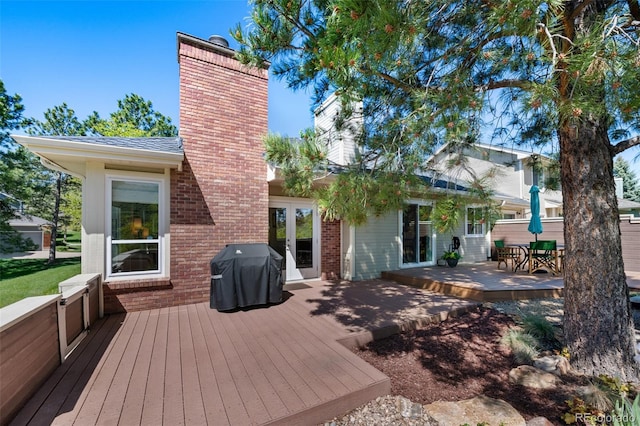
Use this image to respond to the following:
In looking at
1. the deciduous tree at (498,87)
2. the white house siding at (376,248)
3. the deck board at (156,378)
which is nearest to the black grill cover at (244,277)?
the deck board at (156,378)

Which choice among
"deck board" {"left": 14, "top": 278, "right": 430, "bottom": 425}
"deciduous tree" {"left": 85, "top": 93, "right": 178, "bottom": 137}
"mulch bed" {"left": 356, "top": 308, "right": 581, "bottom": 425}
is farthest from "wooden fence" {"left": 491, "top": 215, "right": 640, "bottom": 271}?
"deciduous tree" {"left": 85, "top": 93, "right": 178, "bottom": 137}

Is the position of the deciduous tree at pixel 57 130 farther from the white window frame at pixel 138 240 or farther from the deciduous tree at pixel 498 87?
the deciduous tree at pixel 498 87

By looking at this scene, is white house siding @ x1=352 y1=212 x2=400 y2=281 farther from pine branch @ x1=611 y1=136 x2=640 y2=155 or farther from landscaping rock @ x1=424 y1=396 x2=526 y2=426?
landscaping rock @ x1=424 y1=396 x2=526 y2=426

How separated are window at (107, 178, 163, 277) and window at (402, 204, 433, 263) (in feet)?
22.3

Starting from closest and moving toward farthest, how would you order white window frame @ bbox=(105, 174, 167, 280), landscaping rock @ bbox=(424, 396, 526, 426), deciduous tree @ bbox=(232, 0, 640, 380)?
deciduous tree @ bbox=(232, 0, 640, 380), landscaping rock @ bbox=(424, 396, 526, 426), white window frame @ bbox=(105, 174, 167, 280)

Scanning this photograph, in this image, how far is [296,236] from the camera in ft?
23.3

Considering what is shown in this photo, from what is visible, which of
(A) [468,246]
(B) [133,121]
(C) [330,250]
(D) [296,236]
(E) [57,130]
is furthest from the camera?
(B) [133,121]

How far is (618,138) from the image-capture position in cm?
409

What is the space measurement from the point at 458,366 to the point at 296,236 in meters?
4.67

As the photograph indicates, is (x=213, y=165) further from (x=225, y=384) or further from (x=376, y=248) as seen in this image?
(x=376, y=248)

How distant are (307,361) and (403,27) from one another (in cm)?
341

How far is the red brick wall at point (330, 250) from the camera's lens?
24.6 feet

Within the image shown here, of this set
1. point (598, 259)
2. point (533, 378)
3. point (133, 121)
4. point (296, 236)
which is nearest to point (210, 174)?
point (296, 236)

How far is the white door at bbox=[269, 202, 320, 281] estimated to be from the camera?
22.5ft
